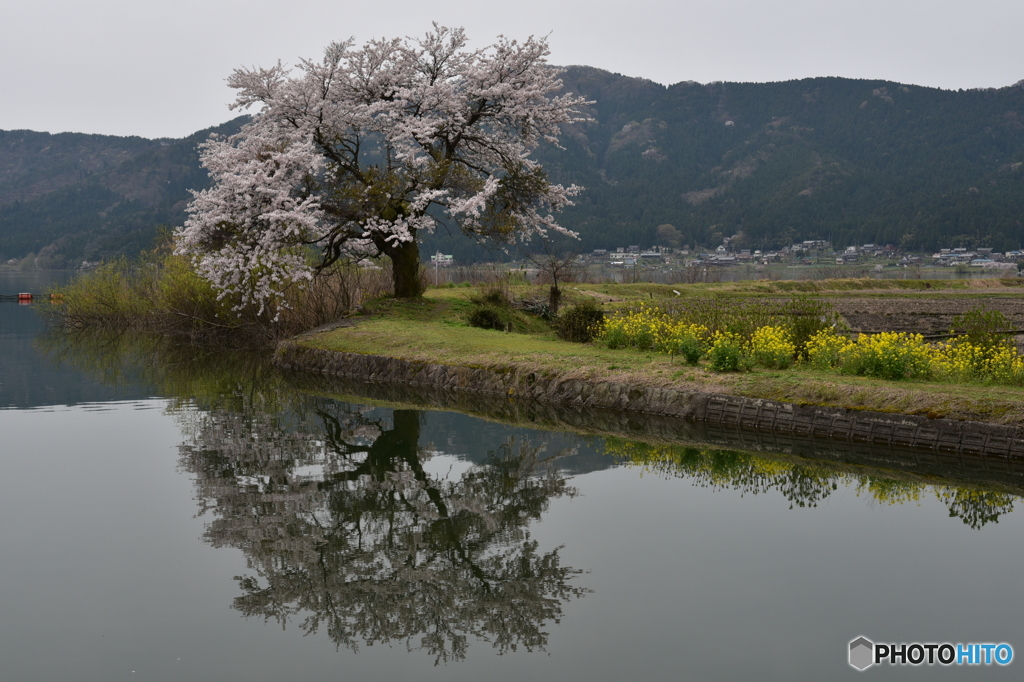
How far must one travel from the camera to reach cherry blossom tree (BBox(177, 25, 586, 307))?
1084 inches

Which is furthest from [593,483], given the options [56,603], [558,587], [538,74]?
[538,74]

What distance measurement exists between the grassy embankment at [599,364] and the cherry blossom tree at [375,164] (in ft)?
8.72

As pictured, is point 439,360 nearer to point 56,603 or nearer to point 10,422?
point 10,422

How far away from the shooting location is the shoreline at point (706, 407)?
1293 centimetres

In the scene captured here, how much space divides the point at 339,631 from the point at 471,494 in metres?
4.40

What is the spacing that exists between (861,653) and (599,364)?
12744 millimetres

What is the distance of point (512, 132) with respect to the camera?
104ft

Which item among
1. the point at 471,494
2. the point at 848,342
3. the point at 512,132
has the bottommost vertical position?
the point at 471,494

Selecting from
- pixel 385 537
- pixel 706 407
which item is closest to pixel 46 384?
pixel 706 407

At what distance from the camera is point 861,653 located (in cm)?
638

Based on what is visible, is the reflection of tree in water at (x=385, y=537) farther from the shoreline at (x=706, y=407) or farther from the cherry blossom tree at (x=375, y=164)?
the cherry blossom tree at (x=375, y=164)

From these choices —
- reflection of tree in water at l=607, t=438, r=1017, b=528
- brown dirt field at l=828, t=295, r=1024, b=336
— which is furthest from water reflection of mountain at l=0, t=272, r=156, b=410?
brown dirt field at l=828, t=295, r=1024, b=336

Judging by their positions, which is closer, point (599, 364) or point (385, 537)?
point (385, 537)

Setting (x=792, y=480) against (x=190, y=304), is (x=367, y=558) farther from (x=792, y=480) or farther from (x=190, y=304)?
(x=190, y=304)
